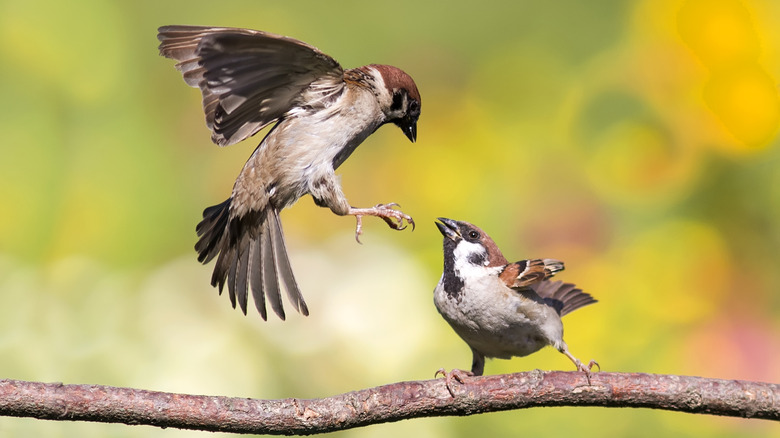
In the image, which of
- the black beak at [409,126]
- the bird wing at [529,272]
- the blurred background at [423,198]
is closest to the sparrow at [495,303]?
the bird wing at [529,272]

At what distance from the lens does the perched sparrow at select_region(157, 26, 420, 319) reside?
8.54 feet

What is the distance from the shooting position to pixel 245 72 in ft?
8.31

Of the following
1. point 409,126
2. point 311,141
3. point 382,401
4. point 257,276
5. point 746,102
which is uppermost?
point 746,102

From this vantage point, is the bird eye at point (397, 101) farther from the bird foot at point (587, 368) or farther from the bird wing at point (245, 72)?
the bird foot at point (587, 368)

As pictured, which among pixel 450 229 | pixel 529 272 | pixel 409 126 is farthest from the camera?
pixel 450 229

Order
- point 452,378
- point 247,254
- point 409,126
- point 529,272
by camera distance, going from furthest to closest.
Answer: point 247,254 → point 409,126 → point 529,272 → point 452,378

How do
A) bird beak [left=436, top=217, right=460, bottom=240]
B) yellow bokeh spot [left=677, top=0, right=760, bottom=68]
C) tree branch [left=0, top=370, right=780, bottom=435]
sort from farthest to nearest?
yellow bokeh spot [left=677, top=0, right=760, bottom=68]
bird beak [left=436, top=217, right=460, bottom=240]
tree branch [left=0, top=370, right=780, bottom=435]

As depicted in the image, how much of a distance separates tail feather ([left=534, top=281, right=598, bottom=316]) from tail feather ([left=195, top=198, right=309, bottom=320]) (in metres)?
0.97

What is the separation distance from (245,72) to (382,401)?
1105 millimetres

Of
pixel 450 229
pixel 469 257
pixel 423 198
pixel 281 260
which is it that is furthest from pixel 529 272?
pixel 423 198

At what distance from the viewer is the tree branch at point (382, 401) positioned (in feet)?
7.07

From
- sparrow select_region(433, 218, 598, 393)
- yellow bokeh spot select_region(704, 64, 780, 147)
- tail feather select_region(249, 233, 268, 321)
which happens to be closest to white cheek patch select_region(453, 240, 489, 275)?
sparrow select_region(433, 218, 598, 393)

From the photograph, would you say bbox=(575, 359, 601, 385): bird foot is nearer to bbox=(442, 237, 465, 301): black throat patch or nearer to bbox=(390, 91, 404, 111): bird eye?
bbox=(442, 237, 465, 301): black throat patch

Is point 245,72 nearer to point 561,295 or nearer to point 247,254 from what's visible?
point 247,254
